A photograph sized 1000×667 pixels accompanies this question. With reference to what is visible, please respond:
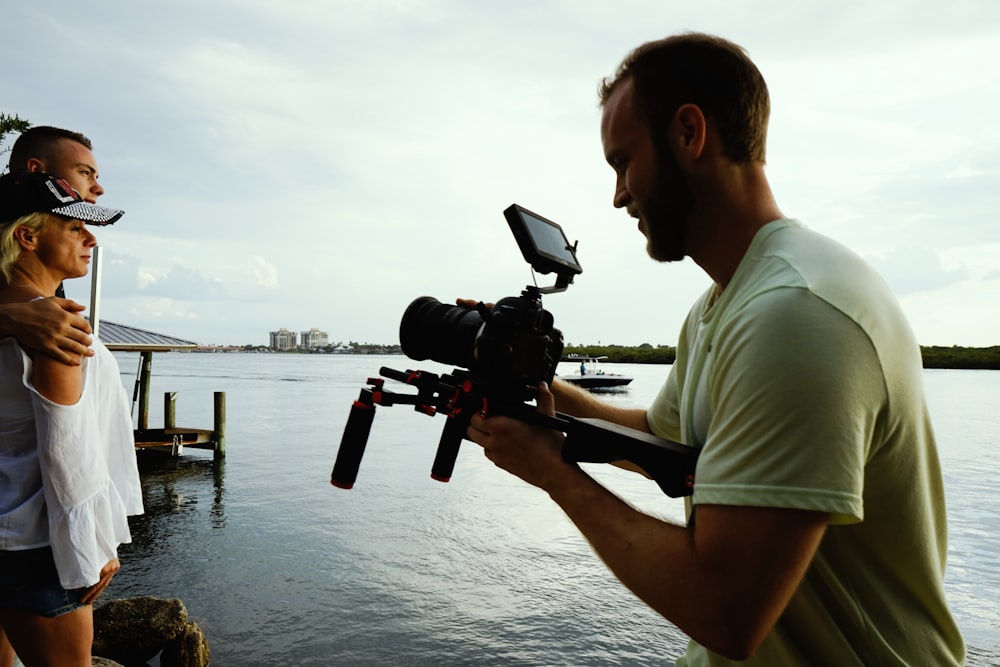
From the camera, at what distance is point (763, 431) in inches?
42.4

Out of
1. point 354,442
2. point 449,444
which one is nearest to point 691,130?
point 449,444

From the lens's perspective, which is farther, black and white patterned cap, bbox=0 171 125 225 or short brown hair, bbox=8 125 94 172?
short brown hair, bbox=8 125 94 172

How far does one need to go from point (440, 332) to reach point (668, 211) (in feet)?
2.80

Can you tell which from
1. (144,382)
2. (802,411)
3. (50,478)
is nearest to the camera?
(802,411)

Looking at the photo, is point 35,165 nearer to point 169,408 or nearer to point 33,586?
point 33,586

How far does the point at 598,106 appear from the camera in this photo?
65.1 inches

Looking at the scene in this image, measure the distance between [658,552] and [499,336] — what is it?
2.46 feet

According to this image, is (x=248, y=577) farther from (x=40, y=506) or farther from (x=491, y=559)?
(x=40, y=506)

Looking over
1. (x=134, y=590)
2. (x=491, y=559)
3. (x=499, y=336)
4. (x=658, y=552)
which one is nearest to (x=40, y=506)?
(x=499, y=336)

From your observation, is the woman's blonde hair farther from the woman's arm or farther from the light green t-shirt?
the light green t-shirt

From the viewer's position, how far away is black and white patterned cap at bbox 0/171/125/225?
2438 mm

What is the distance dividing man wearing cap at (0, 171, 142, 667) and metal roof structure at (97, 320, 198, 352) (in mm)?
14958

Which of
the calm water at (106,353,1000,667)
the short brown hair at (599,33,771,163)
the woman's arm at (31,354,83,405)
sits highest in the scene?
the short brown hair at (599,33,771,163)

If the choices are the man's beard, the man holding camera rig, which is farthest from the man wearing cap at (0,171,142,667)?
the man's beard
